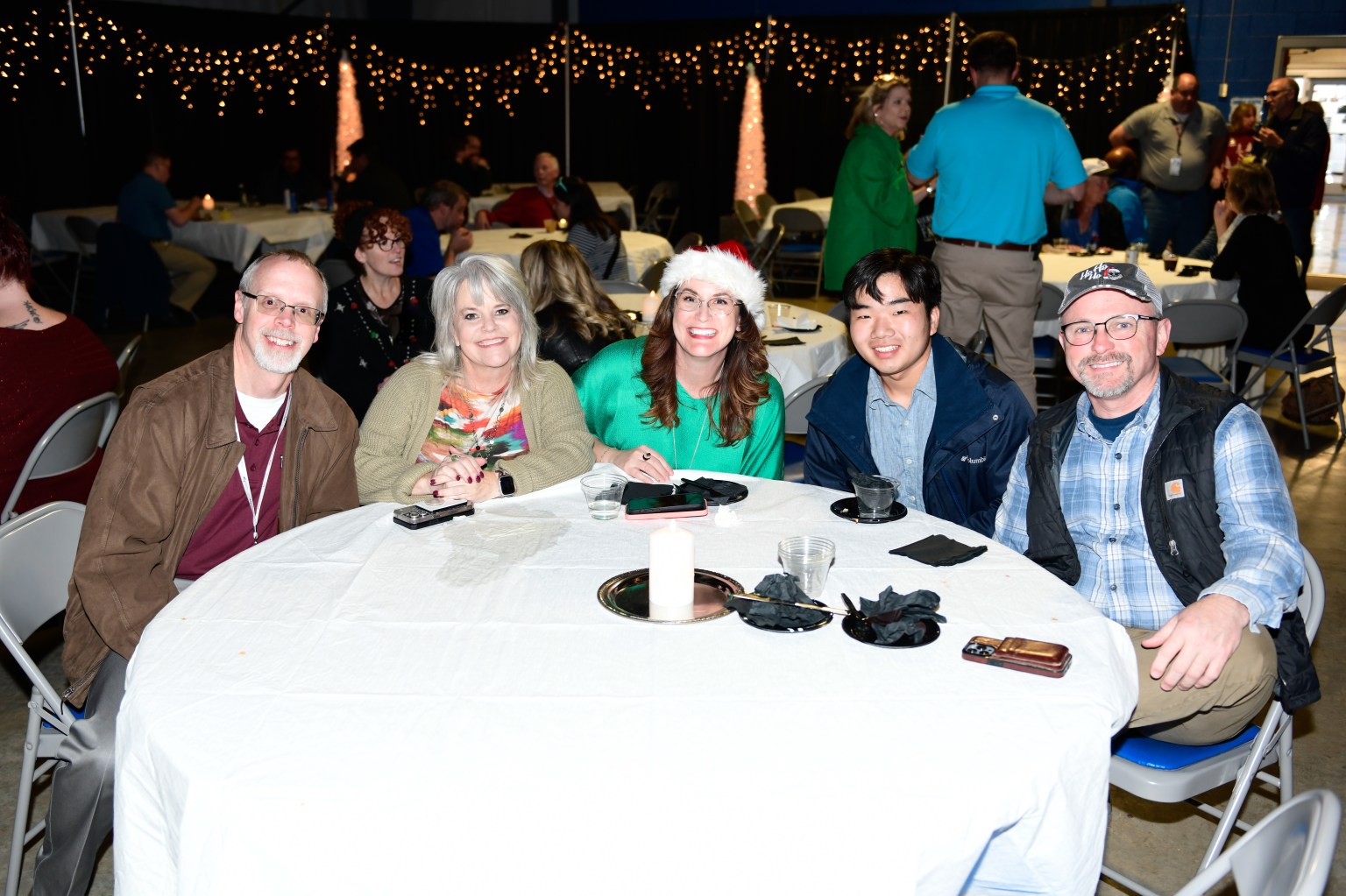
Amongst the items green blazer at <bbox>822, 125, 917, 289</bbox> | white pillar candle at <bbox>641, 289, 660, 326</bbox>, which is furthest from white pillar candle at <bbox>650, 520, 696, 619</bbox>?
green blazer at <bbox>822, 125, 917, 289</bbox>

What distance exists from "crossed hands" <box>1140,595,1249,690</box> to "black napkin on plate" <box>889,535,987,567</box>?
37 cm

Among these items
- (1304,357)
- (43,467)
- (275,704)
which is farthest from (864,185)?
(275,704)

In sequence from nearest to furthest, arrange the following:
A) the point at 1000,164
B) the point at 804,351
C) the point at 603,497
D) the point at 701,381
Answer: the point at 603,497
the point at 701,381
the point at 804,351
the point at 1000,164

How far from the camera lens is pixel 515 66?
41.8 ft

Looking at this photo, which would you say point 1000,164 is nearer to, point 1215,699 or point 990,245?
point 990,245

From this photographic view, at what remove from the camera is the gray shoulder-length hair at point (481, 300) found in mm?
2854

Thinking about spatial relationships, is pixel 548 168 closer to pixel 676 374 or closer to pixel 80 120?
pixel 80 120

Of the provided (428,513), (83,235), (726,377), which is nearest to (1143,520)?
(726,377)

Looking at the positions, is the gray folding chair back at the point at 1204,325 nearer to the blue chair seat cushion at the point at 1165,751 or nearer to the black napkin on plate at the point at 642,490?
the blue chair seat cushion at the point at 1165,751

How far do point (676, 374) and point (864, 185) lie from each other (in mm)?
3360

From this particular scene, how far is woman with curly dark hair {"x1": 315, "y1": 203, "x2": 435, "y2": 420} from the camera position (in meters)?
4.27

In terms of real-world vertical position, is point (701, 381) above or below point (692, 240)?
below

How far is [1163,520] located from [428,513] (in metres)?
1.53

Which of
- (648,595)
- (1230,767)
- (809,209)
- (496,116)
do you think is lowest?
(1230,767)
